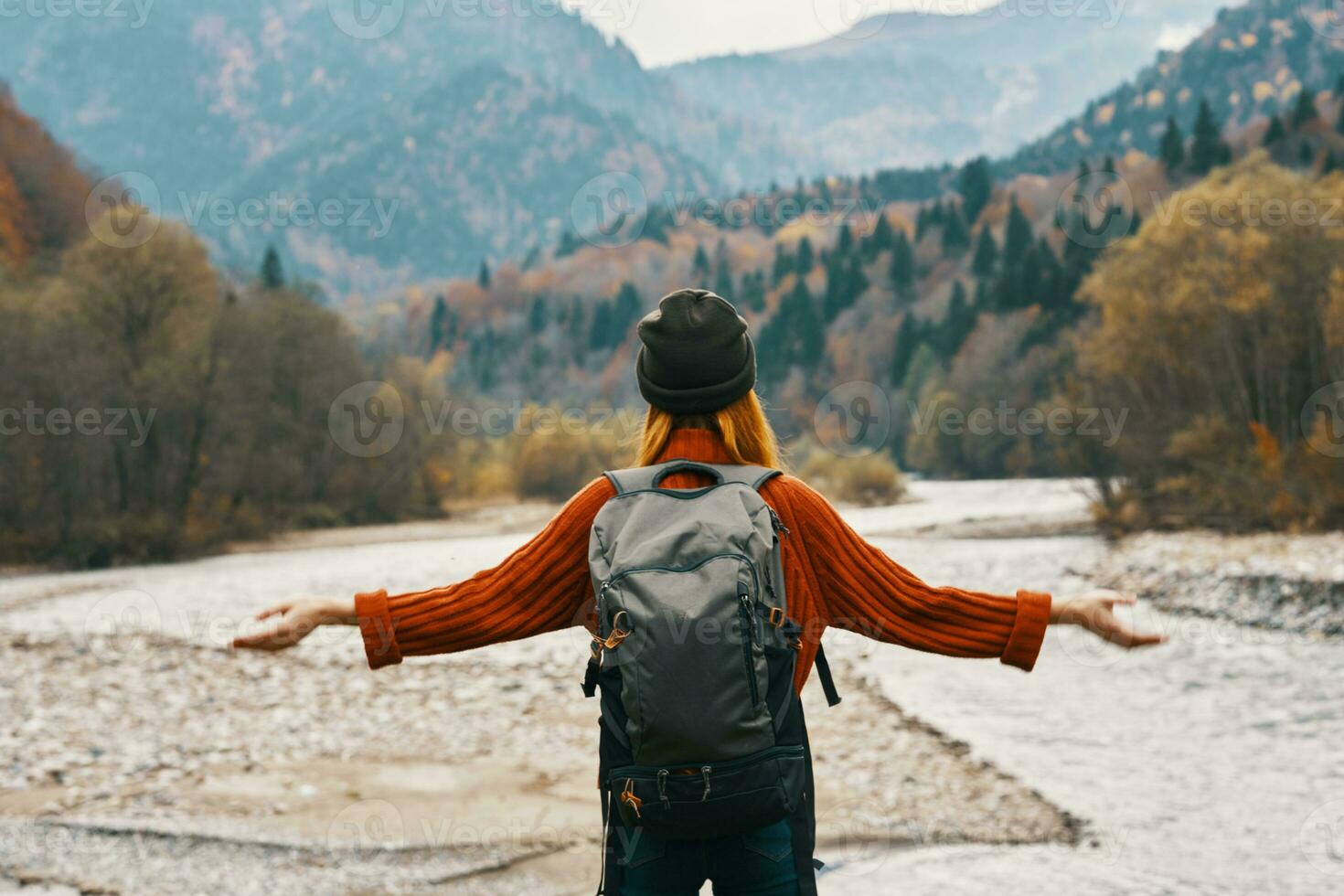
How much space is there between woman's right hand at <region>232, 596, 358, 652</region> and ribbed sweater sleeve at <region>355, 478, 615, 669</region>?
0.06 m

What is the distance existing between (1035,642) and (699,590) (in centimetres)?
75

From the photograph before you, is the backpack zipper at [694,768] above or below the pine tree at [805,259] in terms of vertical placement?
below

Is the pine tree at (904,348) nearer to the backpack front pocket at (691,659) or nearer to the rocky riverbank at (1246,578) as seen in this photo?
the rocky riverbank at (1246,578)

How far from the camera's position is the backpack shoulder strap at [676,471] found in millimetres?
2076

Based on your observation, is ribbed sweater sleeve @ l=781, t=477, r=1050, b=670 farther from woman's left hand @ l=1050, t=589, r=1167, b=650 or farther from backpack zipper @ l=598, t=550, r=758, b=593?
backpack zipper @ l=598, t=550, r=758, b=593

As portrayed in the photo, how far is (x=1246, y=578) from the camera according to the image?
18812 mm

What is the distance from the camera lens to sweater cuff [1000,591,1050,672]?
2.26m

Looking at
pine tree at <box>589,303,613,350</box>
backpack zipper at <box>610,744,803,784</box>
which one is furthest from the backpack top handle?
pine tree at <box>589,303,613,350</box>

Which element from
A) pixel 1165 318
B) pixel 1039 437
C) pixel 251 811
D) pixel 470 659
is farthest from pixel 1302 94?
pixel 251 811

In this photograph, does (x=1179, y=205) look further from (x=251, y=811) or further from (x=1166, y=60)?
(x=1166, y=60)

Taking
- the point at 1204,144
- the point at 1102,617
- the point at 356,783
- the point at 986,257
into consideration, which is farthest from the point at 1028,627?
the point at 986,257

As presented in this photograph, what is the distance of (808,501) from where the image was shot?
217cm

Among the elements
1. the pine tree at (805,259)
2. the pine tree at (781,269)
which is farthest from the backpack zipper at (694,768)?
the pine tree at (781,269)

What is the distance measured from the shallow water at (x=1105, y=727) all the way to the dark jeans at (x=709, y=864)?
15.0 feet
